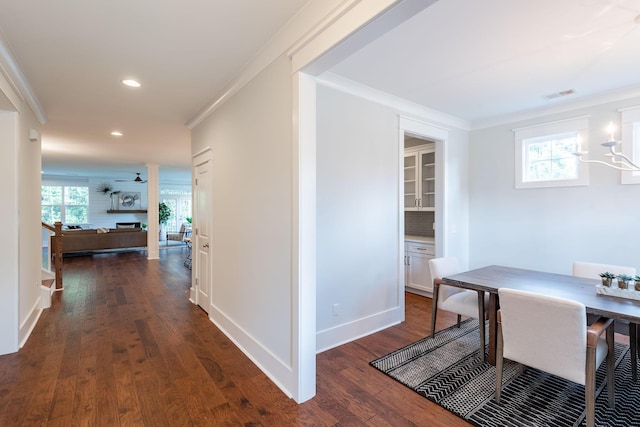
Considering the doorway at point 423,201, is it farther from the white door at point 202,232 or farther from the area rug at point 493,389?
the white door at point 202,232

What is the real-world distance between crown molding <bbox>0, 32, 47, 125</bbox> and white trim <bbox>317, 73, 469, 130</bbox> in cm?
246

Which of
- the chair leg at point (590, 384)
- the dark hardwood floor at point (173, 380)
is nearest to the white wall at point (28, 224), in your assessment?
the dark hardwood floor at point (173, 380)

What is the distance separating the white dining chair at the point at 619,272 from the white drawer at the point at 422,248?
5.57 ft

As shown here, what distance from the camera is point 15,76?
2.63 metres

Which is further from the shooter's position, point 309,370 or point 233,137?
point 233,137

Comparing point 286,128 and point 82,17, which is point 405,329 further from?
point 82,17

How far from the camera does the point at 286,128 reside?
86.1 inches

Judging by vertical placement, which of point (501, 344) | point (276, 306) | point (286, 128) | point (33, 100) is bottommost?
point (501, 344)

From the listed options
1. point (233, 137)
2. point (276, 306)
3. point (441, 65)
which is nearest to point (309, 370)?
point (276, 306)

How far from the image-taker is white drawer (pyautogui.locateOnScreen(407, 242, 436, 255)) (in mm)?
4402

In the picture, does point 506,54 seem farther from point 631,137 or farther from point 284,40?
point 631,137

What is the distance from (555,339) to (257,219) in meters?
2.22

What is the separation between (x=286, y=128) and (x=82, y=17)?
1473mm

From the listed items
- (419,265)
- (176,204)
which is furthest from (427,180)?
(176,204)
